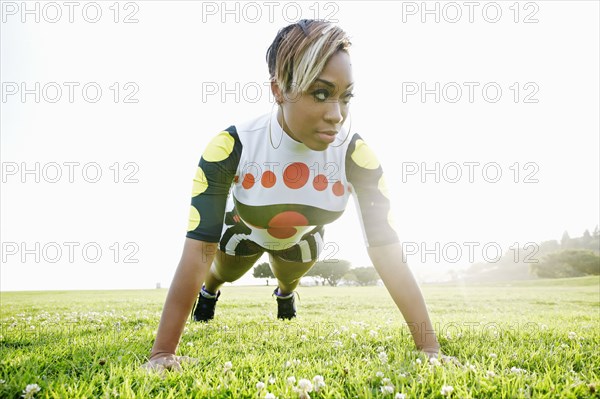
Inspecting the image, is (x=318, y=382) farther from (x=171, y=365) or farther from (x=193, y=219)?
(x=193, y=219)

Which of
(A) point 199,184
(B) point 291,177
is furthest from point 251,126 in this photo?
(A) point 199,184

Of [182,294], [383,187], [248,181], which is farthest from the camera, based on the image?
[248,181]

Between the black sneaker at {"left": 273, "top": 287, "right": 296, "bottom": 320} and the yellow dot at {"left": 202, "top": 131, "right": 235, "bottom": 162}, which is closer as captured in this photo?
the yellow dot at {"left": 202, "top": 131, "right": 235, "bottom": 162}

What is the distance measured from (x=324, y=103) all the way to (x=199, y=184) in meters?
1.25

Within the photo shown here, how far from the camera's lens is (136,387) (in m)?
2.50

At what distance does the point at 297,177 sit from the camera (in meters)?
3.99

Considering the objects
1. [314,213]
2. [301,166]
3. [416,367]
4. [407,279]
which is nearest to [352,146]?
[301,166]

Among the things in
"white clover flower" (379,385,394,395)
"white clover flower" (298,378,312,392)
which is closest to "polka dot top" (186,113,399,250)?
"white clover flower" (379,385,394,395)

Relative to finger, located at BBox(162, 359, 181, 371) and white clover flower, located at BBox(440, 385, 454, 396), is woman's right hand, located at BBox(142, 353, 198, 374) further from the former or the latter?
white clover flower, located at BBox(440, 385, 454, 396)

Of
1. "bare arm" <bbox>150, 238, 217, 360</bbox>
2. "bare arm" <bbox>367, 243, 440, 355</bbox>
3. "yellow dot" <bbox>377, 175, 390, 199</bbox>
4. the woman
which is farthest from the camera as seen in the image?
"yellow dot" <bbox>377, 175, 390, 199</bbox>

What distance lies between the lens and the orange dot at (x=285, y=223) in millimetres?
4238

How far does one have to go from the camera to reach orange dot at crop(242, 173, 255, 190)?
3.89 metres

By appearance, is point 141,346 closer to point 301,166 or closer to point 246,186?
point 246,186

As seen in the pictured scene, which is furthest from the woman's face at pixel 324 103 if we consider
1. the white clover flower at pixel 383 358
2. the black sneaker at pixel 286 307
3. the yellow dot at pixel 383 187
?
the black sneaker at pixel 286 307
